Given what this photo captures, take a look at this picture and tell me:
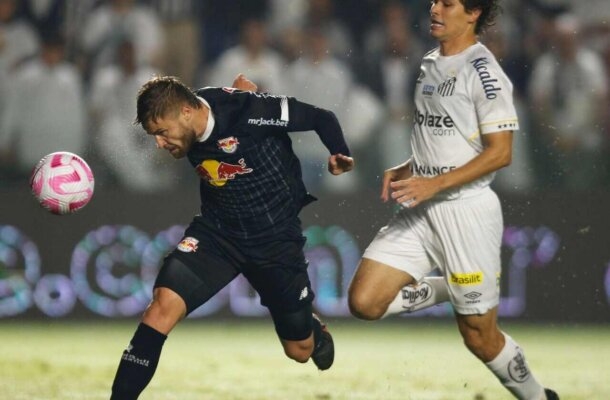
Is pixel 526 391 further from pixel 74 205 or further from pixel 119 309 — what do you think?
pixel 119 309

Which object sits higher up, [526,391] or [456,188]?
[456,188]

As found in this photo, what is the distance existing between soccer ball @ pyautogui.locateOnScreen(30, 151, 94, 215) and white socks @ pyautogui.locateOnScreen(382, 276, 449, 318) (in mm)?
1685

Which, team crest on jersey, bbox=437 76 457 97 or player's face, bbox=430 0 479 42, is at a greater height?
player's face, bbox=430 0 479 42

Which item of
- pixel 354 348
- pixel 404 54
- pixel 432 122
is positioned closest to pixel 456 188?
pixel 432 122

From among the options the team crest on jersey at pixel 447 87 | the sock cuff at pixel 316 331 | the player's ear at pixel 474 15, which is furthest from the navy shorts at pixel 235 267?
the player's ear at pixel 474 15

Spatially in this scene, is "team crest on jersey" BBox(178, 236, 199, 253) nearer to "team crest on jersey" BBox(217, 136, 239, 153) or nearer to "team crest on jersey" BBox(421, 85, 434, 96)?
"team crest on jersey" BBox(217, 136, 239, 153)

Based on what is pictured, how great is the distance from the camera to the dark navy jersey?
5.89 meters

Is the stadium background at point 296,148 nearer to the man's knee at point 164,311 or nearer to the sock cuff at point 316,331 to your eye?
the sock cuff at point 316,331

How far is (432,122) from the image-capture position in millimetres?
5926

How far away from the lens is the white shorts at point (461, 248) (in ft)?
19.3

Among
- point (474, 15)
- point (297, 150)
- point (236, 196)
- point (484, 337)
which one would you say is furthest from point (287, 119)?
point (297, 150)

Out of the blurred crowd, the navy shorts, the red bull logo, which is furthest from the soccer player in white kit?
the blurred crowd

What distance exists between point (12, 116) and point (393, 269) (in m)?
4.87

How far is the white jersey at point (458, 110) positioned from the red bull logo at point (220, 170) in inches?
35.1
